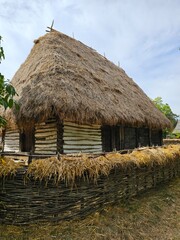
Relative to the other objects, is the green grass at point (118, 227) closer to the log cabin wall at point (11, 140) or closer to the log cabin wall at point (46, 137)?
the log cabin wall at point (46, 137)

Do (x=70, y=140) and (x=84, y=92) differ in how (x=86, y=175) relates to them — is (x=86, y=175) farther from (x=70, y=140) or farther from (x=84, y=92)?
(x=84, y=92)

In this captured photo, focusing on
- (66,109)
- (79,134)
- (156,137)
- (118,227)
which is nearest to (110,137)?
(79,134)

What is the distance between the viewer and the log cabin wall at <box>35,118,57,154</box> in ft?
24.9

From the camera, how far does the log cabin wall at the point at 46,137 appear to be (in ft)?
24.9

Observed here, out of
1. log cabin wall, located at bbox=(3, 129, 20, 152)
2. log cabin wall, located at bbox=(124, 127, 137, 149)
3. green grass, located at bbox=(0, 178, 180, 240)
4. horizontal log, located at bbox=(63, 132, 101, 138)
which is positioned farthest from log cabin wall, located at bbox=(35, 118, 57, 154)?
log cabin wall, located at bbox=(124, 127, 137, 149)

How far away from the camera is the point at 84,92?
7746 mm

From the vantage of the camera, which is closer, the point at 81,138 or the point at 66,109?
the point at 66,109

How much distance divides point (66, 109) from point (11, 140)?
4495 mm

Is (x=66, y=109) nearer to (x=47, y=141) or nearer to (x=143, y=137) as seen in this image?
(x=47, y=141)

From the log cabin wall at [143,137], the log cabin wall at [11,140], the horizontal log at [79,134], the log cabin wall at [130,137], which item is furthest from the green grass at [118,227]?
the log cabin wall at [143,137]

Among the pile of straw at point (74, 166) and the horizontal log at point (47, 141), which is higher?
the horizontal log at point (47, 141)

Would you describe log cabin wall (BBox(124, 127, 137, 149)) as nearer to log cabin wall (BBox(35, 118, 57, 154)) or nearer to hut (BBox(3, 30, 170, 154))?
hut (BBox(3, 30, 170, 154))

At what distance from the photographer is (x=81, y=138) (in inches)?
320

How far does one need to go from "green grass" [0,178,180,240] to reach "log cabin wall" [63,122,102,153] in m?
2.69
